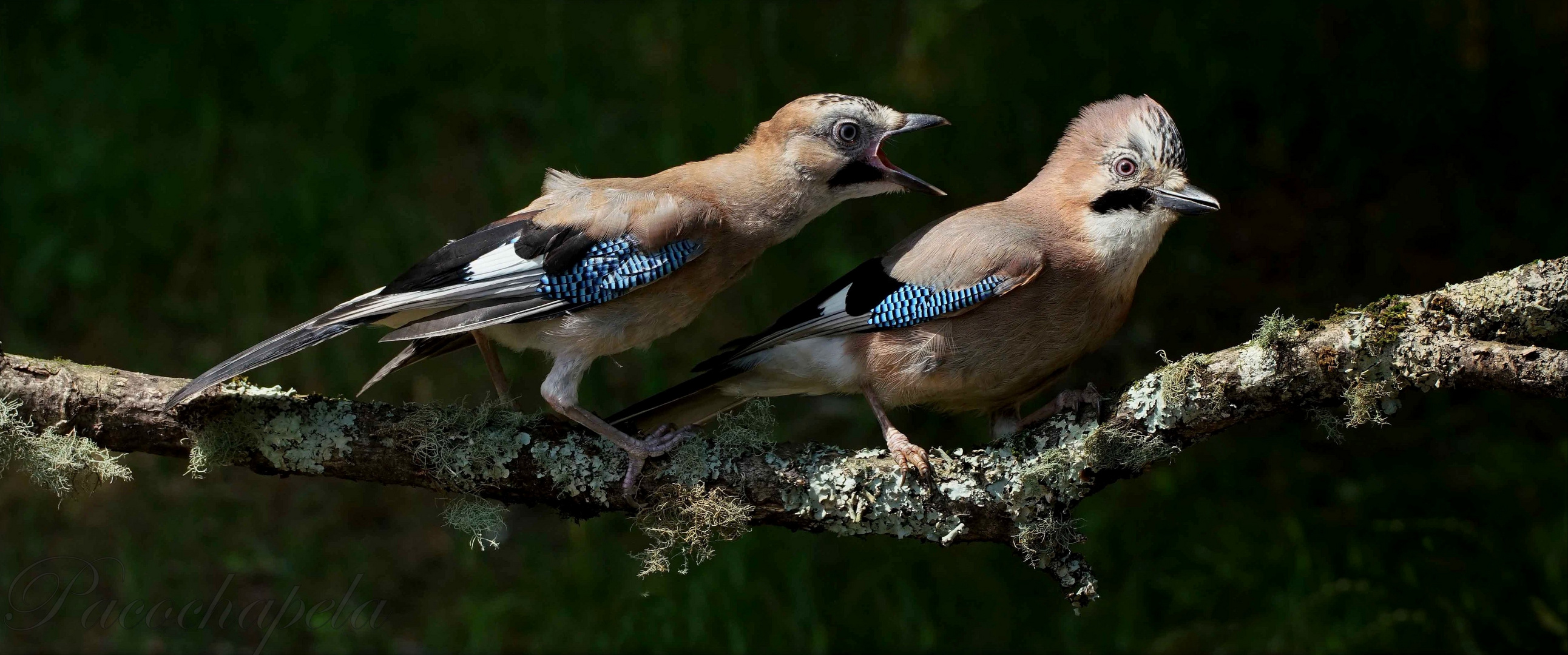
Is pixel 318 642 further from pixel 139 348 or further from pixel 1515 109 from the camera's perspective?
pixel 1515 109

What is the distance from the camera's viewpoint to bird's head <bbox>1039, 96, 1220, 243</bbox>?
12.1 feet

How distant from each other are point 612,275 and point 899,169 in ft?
2.98

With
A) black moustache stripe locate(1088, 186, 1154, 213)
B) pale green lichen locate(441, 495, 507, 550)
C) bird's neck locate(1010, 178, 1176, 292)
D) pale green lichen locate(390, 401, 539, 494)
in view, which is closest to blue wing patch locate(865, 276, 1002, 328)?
bird's neck locate(1010, 178, 1176, 292)

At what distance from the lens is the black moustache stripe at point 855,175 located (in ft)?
12.8

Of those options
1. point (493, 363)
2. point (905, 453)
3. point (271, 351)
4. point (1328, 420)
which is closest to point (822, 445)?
point (905, 453)

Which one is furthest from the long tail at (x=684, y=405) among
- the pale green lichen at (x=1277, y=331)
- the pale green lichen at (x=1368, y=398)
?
the pale green lichen at (x=1368, y=398)

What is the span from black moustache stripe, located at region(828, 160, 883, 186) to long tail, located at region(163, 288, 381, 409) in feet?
4.64

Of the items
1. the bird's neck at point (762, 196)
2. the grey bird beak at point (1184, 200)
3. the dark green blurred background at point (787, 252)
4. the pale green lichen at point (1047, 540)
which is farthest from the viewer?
the dark green blurred background at point (787, 252)

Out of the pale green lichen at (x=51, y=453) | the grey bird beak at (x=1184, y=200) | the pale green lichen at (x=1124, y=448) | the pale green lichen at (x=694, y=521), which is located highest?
the grey bird beak at (x=1184, y=200)

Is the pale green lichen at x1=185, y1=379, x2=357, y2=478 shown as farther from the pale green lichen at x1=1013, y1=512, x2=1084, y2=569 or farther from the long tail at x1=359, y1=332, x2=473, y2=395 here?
the pale green lichen at x1=1013, y1=512, x2=1084, y2=569

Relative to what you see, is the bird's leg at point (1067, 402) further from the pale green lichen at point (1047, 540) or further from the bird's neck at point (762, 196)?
the bird's neck at point (762, 196)

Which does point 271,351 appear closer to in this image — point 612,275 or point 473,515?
point 473,515

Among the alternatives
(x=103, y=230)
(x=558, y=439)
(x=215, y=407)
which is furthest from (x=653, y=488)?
(x=103, y=230)

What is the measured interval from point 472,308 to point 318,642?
2.92 metres
